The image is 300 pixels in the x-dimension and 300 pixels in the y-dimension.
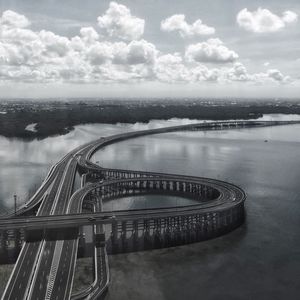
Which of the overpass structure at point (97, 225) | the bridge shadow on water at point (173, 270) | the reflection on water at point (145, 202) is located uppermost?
the overpass structure at point (97, 225)

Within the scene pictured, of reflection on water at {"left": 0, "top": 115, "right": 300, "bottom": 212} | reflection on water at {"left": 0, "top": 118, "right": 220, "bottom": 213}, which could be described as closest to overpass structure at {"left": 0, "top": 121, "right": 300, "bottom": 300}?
reflection on water at {"left": 0, "top": 118, "right": 220, "bottom": 213}

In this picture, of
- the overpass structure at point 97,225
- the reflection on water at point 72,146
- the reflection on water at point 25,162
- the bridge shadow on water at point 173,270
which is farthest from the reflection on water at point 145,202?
the bridge shadow on water at point 173,270

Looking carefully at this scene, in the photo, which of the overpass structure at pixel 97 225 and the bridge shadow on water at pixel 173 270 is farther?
the bridge shadow on water at pixel 173 270

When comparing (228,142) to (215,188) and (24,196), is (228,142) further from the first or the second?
(24,196)

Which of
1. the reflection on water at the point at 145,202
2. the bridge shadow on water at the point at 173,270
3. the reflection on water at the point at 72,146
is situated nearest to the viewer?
the bridge shadow on water at the point at 173,270

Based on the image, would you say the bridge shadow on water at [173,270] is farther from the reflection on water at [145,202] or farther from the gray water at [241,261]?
the reflection on water at [145,202]

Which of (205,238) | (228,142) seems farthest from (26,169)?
(228,142)

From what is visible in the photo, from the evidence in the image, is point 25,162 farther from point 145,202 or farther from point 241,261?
point 241,261

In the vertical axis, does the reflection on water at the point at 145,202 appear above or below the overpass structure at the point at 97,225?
below

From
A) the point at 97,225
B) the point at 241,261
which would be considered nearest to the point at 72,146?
the point at 97,225
